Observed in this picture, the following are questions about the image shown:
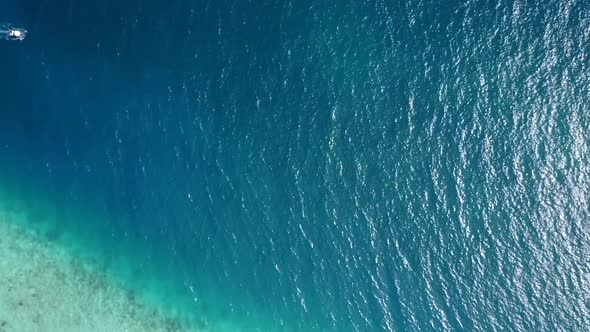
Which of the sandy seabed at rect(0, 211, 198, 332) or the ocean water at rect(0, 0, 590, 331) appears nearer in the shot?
the sandy seabed at rect(0, 211, 198, 332)

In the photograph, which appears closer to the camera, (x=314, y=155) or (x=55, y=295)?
(x=55, y=295)

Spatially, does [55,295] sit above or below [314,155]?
below

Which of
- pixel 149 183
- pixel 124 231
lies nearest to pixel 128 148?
pixel 149 183

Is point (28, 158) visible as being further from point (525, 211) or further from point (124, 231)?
point (525, 211)
